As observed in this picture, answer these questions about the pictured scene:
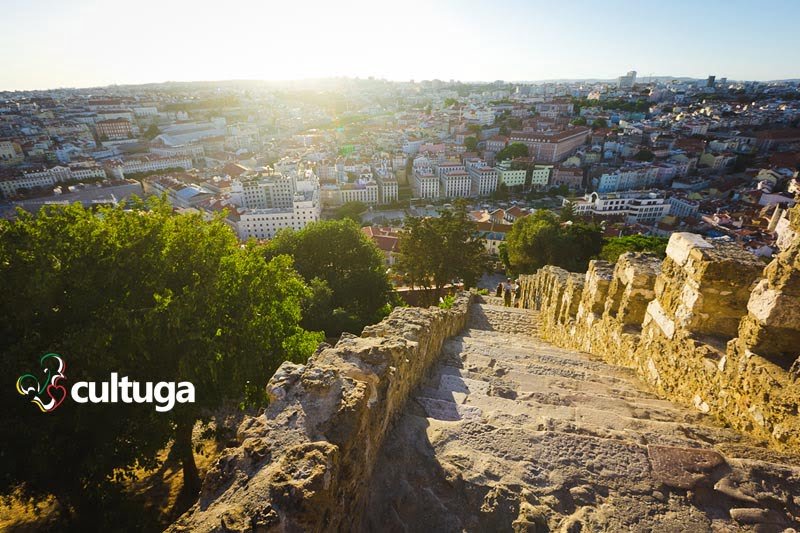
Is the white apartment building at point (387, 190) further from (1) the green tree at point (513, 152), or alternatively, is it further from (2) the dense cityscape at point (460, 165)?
(1) the green tree at point (513, 152)

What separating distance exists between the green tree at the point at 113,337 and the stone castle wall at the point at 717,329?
285 inches

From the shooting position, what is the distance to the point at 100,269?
22.9ft

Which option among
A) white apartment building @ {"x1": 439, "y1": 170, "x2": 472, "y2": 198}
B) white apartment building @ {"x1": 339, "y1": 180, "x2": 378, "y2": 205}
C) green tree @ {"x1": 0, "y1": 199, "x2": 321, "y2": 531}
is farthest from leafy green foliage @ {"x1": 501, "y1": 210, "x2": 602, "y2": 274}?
white apartment building @ {"x1": 439, "y1": 170, "x2": 472, "y2": 198}

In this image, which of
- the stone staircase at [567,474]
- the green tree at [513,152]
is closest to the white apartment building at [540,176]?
the green tree at [513,152]

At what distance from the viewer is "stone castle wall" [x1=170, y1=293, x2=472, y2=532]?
9.29 ft

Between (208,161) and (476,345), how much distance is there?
11948cm

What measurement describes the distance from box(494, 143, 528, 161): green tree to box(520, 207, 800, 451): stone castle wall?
308 feet

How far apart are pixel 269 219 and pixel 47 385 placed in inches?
2414

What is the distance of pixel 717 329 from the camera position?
20.7ft

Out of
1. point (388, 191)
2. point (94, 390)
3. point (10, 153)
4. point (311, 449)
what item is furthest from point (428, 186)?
point (10, 153)

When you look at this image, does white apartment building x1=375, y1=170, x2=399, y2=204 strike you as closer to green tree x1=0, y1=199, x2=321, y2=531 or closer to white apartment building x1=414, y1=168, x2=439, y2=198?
white apartment building x1=414, y1=168, x2=439, y2=198

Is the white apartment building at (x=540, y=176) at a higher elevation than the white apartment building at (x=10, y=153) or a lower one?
lower

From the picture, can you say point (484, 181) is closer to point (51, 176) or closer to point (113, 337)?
point (113, 337)

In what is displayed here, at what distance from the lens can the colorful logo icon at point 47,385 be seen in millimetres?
5965
